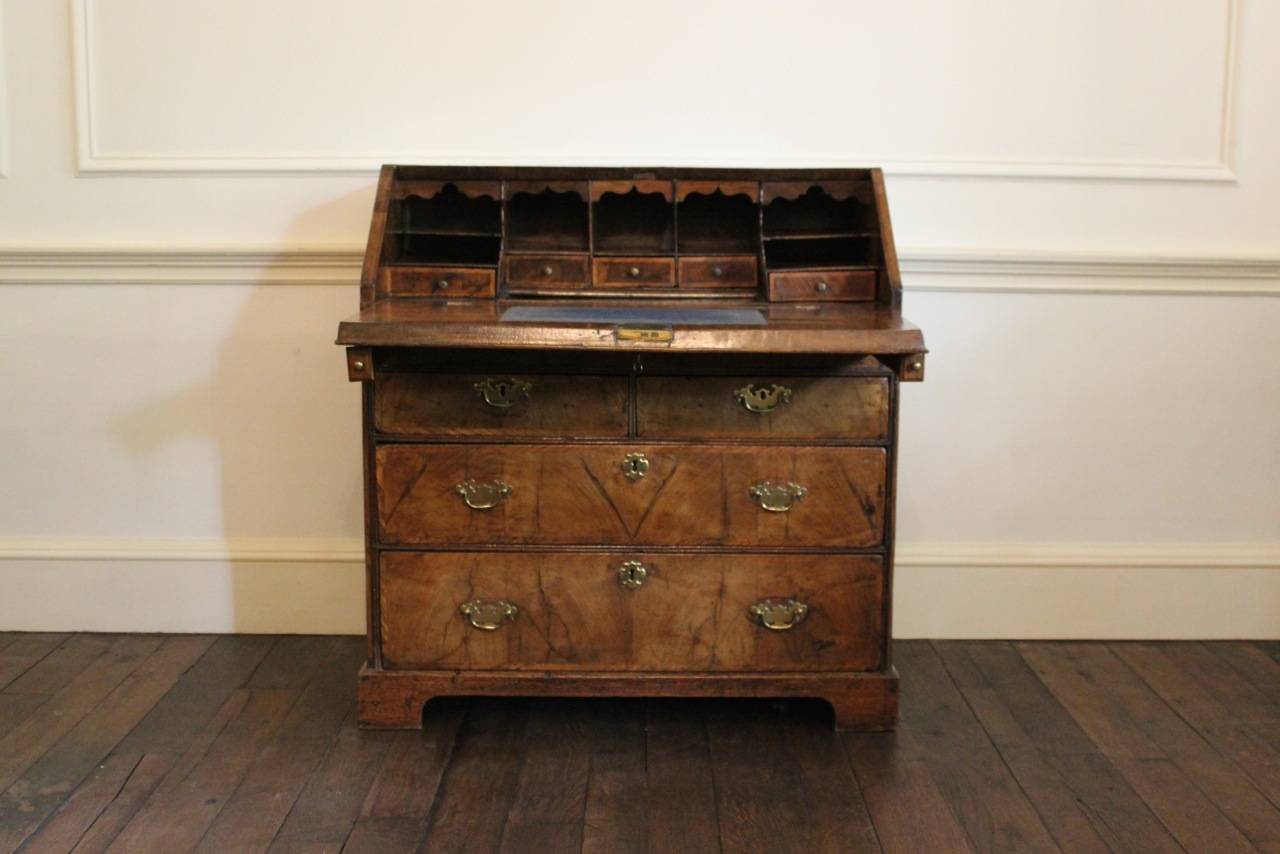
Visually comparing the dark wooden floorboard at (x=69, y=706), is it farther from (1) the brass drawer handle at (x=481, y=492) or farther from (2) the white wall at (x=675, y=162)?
(1) the brass drawer handle at (x=481, y=492)

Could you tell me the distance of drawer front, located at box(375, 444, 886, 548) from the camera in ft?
8.98

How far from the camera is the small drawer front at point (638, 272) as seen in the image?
3035 millimetres

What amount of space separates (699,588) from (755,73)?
4.16 ft

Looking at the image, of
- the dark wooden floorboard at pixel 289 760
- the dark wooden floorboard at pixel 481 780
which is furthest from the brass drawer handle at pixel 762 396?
the dark wooden floorboard at pixel 289 760

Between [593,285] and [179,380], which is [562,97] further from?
[179,380]

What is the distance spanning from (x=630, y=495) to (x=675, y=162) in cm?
92

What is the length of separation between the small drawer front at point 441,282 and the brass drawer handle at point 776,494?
2.39 ft

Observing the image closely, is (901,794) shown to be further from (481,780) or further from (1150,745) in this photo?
(481,780)

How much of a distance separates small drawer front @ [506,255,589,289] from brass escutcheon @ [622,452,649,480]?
1.61 ft

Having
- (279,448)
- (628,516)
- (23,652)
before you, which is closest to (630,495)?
(628,516)

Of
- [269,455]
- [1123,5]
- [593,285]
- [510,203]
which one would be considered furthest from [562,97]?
[1123,5]

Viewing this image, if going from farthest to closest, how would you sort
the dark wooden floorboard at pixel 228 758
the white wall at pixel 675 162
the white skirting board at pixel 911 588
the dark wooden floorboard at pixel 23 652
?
1. the white skirting board at pixel 911 588
2. the white wall at pixel 675 162
3. the dark wooden floorboard at pixel 23 652
4. the dark wooden floorboard at pixel 228 758

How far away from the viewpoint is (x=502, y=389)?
8.91ft

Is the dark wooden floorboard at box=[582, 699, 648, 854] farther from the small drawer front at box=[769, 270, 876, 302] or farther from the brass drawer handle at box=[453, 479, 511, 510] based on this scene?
the small drawer front at box=[769, 270, 876, 302]
